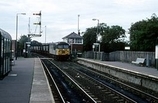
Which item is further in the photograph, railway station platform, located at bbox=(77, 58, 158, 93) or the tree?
the tree

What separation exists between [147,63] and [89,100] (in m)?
21.8

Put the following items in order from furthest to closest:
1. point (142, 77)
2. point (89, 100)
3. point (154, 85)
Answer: point (142, 77)
point (154, 85)
point (89, 100)

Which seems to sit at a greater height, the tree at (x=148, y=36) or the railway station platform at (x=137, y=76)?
the tree at (x=148, y=36)

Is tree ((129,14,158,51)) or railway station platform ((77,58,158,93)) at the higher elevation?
tree ((129,14,158,51))

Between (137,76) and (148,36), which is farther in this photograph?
(148,36)

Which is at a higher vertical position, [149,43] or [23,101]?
[149,43]

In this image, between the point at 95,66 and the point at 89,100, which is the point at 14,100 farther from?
the point at 95,66

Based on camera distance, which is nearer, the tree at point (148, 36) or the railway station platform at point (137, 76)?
the railway station platform at point (137, 76)

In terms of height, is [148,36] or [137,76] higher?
[148,36]

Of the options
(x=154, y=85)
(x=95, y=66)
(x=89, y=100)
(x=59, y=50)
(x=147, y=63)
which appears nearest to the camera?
(x=89, y=100)

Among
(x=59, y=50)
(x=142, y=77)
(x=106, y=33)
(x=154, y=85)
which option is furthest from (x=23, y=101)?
(x=106, y=33)

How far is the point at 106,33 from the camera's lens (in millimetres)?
92125

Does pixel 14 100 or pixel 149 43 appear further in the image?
pixel 149 43

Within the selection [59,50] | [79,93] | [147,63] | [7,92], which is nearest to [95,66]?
[147,63]
